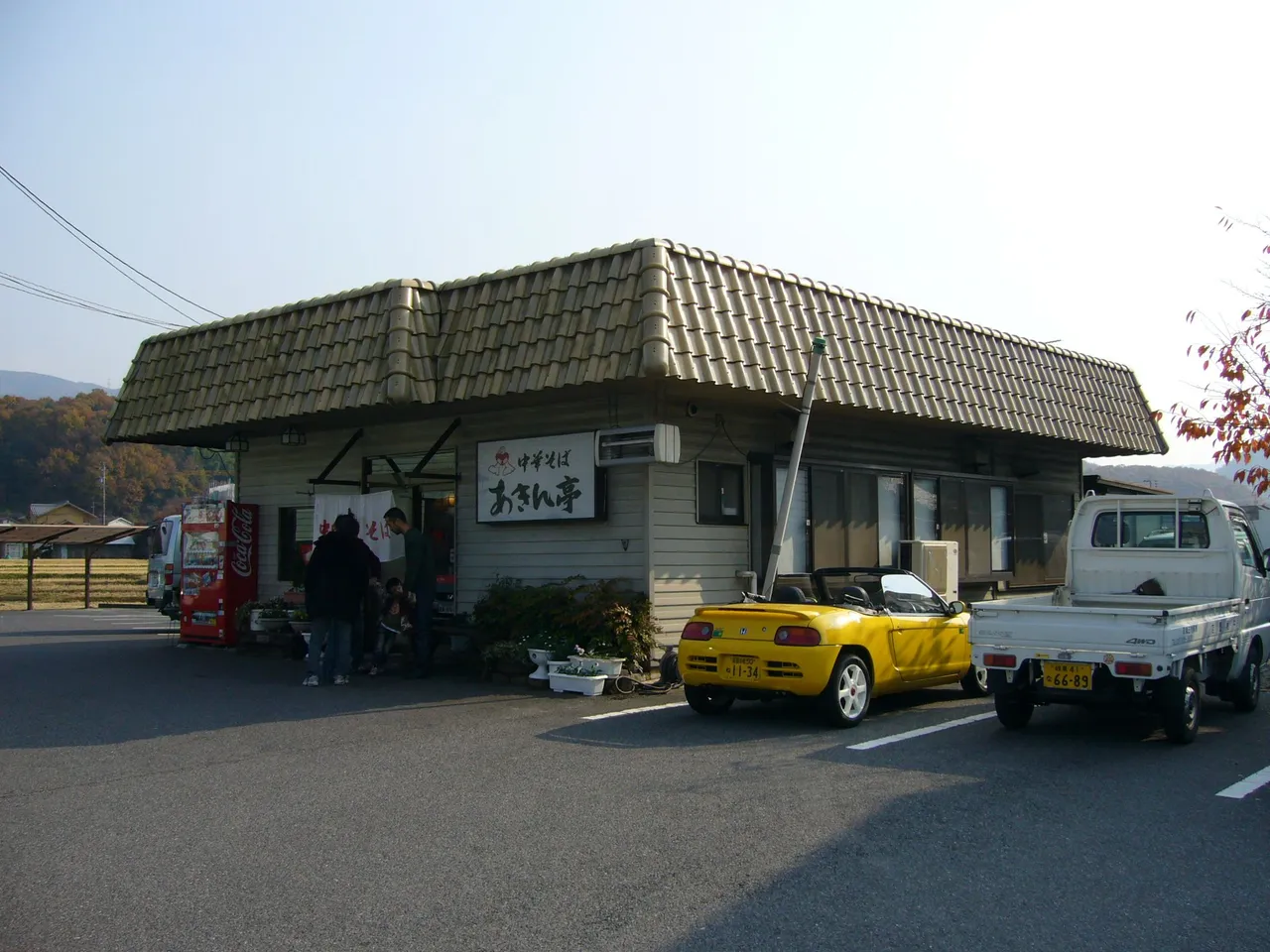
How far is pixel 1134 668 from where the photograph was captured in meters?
8.14

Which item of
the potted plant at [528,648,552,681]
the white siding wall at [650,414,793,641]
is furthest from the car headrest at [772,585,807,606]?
the potted plant at [528,648,552,681]

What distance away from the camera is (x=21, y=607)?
29828 mm

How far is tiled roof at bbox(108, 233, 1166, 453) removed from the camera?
11.3m

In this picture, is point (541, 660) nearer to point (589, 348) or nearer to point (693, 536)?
point (693, 536)

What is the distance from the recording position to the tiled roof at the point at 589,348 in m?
11.3

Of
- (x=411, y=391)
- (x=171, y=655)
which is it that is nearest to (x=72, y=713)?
(x=411, y=391)

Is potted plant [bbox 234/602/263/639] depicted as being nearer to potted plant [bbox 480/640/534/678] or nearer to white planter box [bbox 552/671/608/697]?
potted plant [bbox 480/640/534/678]

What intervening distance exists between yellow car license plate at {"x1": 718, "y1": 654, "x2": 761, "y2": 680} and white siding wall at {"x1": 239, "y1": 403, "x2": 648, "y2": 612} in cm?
296

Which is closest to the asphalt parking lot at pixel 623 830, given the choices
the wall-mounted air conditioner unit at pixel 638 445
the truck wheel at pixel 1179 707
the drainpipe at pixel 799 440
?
the truck wheel at pixel 1179 707

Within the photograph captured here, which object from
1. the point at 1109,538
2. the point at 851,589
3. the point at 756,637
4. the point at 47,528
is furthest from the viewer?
the point at 47,528

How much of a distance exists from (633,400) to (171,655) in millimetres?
8095

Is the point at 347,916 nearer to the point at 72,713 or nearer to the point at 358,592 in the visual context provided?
the point at 72,713

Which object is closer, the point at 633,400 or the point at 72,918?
the point at 72,918

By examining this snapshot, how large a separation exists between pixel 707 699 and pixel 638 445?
322 cm
